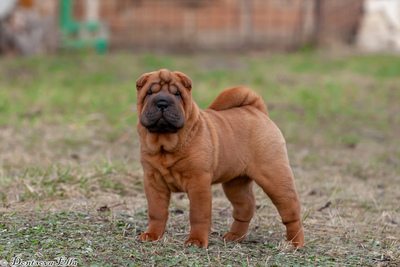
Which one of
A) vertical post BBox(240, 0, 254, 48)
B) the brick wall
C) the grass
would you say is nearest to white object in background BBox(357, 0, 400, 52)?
the brick wall

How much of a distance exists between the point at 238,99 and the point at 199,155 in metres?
0.82

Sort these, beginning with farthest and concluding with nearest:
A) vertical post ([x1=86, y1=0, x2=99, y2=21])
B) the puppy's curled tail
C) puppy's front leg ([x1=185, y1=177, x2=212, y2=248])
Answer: vertical post ([x1=86, y1=0, x2=99, y2=21]), the puppy's curled tail, puppy's front leg ([x1=185, y1=177, x2=212, y2=248])

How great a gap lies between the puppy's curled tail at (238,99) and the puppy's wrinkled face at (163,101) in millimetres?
605

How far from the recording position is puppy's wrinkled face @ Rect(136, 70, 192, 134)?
3674mm

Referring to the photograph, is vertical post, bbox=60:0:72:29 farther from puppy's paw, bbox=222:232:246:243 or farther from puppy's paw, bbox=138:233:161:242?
puppy's paw, bbox=138:233:161:242

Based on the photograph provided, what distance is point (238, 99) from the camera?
4449mm

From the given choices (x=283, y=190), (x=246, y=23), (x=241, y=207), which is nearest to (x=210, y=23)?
(x=246, y=23)

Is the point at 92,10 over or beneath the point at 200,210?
over

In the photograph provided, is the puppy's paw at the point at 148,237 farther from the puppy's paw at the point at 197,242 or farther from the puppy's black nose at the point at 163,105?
the puppy's black nose at the point at 163,105

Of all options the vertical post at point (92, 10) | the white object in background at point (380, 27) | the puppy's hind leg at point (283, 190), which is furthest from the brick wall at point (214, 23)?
the puppy's hind leg at point (283, 190)

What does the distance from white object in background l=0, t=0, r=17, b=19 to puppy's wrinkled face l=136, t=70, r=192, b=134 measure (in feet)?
31.5

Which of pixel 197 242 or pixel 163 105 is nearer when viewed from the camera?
pixel 163 105

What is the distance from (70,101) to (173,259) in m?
6.54

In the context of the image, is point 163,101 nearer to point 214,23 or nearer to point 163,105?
point 163,105
